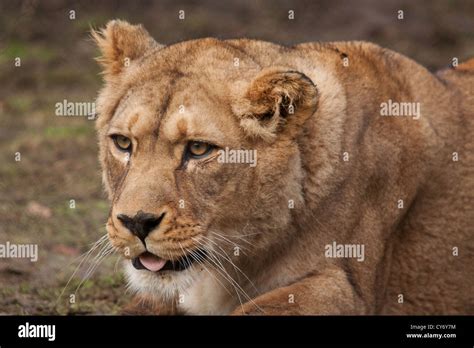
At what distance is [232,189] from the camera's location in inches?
196

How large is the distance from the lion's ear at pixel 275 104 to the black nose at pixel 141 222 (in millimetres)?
653

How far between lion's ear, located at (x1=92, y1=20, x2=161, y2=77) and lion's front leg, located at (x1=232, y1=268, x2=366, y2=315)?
1.48 metres

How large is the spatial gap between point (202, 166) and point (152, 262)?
51 cm

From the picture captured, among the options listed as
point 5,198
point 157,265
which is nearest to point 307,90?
point 157,265

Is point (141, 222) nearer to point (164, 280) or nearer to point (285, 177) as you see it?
point (164, 280)

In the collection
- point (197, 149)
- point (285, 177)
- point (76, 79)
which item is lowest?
point (285, 177)

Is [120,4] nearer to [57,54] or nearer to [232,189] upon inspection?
[57,54]

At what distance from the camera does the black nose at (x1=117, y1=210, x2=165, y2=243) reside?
4703 mm

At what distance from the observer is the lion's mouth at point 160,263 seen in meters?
4.95

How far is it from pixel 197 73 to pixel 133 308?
1446mm

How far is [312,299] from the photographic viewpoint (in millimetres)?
5121

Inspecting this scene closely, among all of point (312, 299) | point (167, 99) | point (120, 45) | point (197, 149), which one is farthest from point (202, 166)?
point (120, 45)

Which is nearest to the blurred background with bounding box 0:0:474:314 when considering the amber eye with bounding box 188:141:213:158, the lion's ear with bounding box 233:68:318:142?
→ the amber eye with bounding box 188:141:213:158

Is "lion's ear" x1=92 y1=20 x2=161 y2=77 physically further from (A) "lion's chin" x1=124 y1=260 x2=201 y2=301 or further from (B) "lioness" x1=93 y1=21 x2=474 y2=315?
(A) "lion's chin" x1=124 y1=260 x2=201 y2=301
